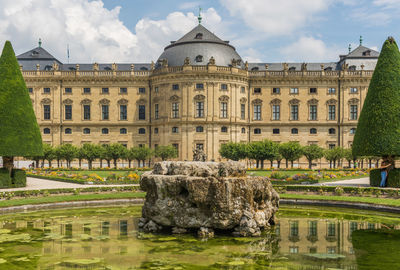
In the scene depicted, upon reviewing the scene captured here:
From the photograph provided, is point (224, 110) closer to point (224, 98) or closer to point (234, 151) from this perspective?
point (224, 98)

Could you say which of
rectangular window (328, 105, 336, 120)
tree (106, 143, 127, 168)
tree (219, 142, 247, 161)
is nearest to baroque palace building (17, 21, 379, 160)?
rectangular window (328, 105, 336, 120)

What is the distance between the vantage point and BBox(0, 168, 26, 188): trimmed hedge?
25.1 m

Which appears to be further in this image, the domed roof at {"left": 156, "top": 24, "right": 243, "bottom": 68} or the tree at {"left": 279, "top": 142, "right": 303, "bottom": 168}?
the domed roof at {"left": 156, "top": 24, "right": 243, "bottom": 68}

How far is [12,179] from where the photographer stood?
2583cm

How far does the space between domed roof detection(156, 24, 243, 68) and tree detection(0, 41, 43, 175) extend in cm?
3052

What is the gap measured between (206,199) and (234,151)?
34.9m

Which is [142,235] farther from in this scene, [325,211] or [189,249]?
[325,211]

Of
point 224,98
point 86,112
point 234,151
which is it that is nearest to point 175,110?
point 224,98

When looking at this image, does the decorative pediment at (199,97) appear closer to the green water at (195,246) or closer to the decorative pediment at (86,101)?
the decorative pediment at (86,101)

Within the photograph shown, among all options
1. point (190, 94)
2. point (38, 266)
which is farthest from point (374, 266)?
point (190, 94)

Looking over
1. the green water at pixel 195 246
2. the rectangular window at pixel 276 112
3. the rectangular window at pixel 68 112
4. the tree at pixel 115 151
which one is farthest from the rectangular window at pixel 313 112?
the green water at pixel 195 246

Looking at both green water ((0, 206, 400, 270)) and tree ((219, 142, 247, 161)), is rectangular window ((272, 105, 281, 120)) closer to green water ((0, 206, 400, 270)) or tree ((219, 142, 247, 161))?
tree ((219, 142, 247, 161))

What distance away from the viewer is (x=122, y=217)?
1595cm

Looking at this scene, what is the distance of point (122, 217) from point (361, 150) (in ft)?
56.2
